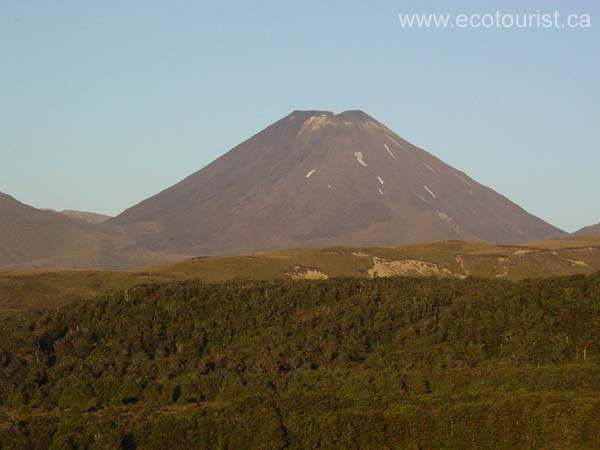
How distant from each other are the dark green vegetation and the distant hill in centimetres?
5010

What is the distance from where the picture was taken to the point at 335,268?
173750 millimetres

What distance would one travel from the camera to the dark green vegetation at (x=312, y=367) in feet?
219

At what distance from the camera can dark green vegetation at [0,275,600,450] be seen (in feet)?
219

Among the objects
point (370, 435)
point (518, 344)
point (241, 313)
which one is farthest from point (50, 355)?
point (518, 344)

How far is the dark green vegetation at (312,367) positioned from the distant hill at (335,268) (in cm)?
A: 5010

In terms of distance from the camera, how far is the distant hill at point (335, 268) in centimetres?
14538

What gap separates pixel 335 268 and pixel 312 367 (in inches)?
3642

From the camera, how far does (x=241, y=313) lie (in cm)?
8969

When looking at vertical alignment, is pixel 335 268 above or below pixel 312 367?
above

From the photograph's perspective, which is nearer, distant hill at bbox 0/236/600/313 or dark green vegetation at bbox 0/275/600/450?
dark green vegetation at bbox 0/275/600/450

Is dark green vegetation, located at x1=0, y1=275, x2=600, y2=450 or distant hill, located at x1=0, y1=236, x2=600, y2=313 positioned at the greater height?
distant hill, located at x1=0, y1=236, x2=600, y2=313

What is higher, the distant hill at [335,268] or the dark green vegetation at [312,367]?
the distant hill at [335,268]

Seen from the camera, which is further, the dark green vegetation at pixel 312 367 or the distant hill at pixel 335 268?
the distant hill at pixel 335 268

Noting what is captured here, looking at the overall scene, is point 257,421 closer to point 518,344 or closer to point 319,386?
point 319,386
